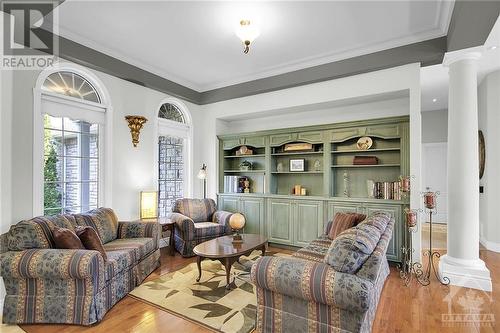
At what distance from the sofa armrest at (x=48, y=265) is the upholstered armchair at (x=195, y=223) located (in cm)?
180

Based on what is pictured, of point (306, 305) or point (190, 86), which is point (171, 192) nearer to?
point (190, 86)

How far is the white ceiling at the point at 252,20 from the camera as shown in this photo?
2811 millimetres

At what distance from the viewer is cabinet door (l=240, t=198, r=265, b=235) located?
4.86m

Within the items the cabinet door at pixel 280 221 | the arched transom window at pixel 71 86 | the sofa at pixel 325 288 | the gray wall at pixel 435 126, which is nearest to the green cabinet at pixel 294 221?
the cabinet door at pixel 280 221

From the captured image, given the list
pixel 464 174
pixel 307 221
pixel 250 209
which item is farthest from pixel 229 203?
pixel 464 174

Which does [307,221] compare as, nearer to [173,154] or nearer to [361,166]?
[361,166]

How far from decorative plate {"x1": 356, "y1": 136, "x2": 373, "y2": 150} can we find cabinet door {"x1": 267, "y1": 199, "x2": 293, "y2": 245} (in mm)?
1423

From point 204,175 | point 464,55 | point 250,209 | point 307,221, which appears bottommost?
point 307,221

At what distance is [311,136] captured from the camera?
450cm

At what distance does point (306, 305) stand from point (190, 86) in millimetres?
4372

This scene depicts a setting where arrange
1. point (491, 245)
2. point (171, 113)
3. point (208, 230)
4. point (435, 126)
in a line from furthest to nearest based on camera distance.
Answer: point (435, 126) < point (171, 113) < point (491, 245) < point (208, 230)

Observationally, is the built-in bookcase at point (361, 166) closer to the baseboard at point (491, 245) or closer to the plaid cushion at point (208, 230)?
the plaid cushion at point (208, 230)

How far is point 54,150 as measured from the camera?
3.35 m

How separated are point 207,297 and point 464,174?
10.6 ft
